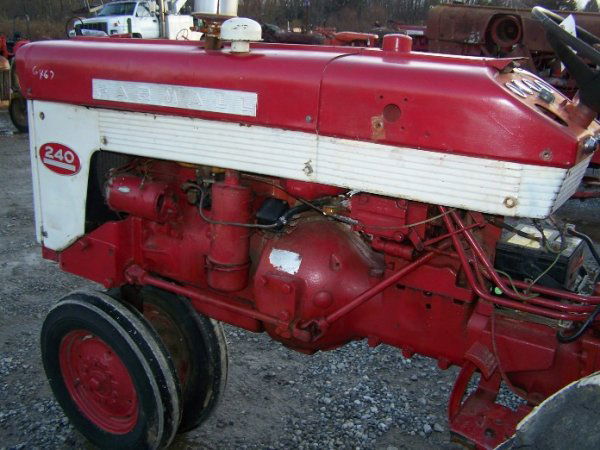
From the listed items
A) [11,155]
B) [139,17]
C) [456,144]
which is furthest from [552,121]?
[139,17]

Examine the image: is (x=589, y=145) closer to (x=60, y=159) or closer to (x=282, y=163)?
(x=282, y=163)

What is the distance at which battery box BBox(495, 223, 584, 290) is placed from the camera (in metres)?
1.99

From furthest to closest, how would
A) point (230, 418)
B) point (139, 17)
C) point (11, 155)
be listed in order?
point (139, 17) → point (11, 155) → point (230, 418)

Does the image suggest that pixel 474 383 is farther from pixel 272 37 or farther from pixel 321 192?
pixel 272 37

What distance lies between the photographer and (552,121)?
157 cm

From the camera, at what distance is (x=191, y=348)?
8.80 feet

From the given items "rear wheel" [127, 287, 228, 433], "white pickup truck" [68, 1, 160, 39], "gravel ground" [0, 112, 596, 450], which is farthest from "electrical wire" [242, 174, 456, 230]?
"white pickup truck" [68, 1, 160, 39]

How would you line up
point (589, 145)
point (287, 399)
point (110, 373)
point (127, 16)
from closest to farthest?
point (589, 145), point (110, 373), point (287, 399), point (127, 16)

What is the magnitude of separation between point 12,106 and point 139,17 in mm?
6283

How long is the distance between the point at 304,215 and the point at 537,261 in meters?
0.87

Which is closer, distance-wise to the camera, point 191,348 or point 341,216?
point 341,216

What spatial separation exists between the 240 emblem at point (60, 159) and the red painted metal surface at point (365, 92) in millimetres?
261

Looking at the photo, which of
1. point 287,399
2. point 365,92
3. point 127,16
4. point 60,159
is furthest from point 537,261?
point 127,16

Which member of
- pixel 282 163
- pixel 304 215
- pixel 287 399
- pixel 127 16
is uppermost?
pixel 282 163
